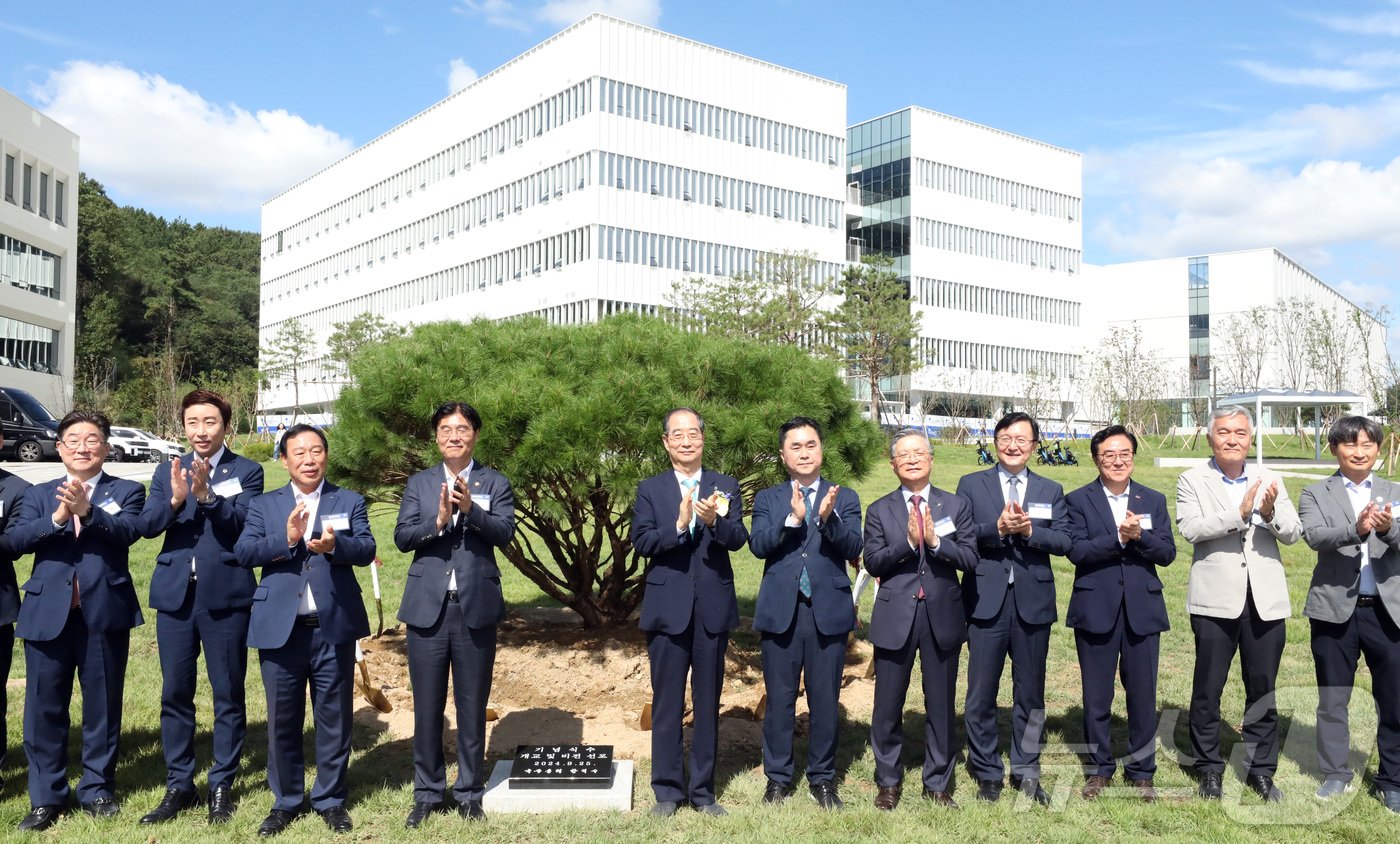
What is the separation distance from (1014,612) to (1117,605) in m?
0.53

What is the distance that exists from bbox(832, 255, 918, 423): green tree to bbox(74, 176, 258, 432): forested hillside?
87.1ft

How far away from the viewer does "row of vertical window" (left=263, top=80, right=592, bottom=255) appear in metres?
45.0

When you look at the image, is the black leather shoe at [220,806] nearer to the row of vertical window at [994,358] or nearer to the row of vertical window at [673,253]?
the row of vertical window at [673,253]

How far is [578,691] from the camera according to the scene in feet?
23.9

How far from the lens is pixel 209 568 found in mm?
5031

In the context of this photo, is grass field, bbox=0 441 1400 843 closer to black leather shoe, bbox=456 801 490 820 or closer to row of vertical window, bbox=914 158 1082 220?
black leather shoe, bbox=456 801 490 820

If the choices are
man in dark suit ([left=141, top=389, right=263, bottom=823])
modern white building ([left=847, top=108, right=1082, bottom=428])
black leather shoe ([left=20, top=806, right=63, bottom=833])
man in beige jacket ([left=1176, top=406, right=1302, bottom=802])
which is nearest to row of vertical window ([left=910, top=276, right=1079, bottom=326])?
modern white building ([left=847, top=108, right=1082, bottom=428])

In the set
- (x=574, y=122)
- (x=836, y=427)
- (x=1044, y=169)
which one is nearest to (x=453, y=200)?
(x=574, y=122)

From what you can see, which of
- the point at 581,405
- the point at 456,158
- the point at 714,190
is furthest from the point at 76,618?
the point at 456,158

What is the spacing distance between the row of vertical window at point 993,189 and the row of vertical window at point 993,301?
17.0ft

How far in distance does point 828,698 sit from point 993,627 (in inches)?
36.7

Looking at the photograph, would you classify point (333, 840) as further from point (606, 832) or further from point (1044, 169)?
point (1044, 169)

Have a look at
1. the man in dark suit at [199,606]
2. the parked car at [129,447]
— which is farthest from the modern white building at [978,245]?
the man in dark suit at [199,606]

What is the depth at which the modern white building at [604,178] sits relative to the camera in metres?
44.3
